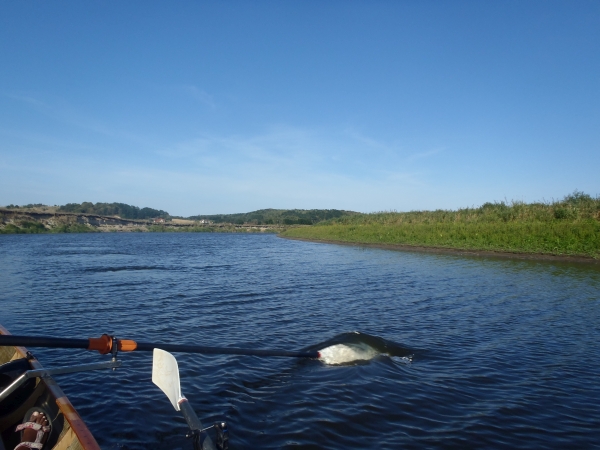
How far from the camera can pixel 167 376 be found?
14.6 ft

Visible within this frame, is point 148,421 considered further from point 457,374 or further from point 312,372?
point 457,374

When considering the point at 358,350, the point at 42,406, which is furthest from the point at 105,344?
the point at 358,350

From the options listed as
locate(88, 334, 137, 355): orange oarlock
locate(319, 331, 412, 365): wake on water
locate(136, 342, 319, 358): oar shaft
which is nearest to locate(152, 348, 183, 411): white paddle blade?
→ locate(88, 334, 137, 355): orange oarlock

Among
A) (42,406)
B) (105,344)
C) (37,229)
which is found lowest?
(37,229)

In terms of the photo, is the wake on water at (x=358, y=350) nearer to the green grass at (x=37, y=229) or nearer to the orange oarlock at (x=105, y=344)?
the orange oarlock at (x=105, y=344)

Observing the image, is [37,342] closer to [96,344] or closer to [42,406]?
[96,344]

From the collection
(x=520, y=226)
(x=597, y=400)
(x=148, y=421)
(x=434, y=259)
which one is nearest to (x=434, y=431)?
(x=597, y=400)

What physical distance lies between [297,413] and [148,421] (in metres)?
2.10

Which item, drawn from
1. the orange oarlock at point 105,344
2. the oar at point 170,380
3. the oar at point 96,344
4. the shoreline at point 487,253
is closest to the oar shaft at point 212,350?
the oar at point 96,344

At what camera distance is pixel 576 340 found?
9.60m

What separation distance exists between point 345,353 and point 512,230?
85.7 feet

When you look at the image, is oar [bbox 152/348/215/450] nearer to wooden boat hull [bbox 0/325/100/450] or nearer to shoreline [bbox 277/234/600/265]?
wooden boat hull [bbox 0/325/100/450]

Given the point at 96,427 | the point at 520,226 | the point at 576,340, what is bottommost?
the point at 96,427

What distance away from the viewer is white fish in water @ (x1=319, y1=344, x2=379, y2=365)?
8402 mm
